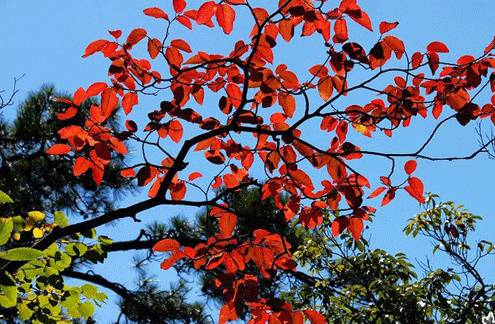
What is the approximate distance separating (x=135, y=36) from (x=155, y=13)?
10cm

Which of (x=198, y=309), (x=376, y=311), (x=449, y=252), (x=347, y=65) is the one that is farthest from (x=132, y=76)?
(x=198, y=309)

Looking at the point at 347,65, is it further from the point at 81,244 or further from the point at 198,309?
the point at 198,309

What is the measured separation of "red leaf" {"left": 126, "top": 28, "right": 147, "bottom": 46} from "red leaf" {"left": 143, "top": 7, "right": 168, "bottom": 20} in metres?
0.07

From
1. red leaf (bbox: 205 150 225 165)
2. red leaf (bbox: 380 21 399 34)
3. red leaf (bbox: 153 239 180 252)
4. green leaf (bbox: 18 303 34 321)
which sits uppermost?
red leaf (bbox: 380 21 399 34)

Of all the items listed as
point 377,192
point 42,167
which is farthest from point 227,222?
point 42,167

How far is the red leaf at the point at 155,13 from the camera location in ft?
5.75

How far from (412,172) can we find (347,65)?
0.49 meters

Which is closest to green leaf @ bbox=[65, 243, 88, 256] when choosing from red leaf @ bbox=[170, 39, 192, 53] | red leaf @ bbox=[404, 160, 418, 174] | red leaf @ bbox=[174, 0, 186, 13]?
red leaf @ bbox=[170, 39, 192, 53]

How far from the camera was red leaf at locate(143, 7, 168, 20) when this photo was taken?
1.75m

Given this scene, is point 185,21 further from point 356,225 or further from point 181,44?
point 356,225

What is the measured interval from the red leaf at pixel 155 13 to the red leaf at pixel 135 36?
66 millimetres

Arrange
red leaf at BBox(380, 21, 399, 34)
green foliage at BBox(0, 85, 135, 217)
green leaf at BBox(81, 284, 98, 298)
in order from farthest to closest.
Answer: green foliage at BBox(0, 85, 135, 217), green leaf at BBox(81, 284, 98, 298), red leaf at BBox(380, 21, 399, 34)

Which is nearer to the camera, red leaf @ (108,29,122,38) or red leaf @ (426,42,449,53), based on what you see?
red leaf @ (108,29,122,38)

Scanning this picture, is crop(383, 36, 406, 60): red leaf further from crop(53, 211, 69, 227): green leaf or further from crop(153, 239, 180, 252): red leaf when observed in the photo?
crop(53, 211, 69, 227): green leaf
